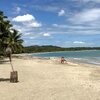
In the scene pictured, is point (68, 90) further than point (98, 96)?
Yes

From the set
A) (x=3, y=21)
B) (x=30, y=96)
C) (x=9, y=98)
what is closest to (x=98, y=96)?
(x=30, y=96)

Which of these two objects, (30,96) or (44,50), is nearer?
(30,96)

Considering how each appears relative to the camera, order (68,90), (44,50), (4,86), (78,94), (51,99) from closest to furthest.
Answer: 1. (51,99)
2. (78,94)
3. (68,90)
4. (4,86)
5. (44,50)

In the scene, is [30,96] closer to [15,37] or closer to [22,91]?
[22,91]

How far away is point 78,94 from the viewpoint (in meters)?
13.8

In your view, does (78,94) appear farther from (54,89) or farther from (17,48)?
(17,48)

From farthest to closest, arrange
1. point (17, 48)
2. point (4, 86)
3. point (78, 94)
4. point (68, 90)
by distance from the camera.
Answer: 1. point (17, 48)
2. point (4, 86)
3. point (68, 90)
4. point (78, 94)

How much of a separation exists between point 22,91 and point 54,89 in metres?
1.71

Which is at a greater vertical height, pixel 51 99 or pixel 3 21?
pixel 3 21

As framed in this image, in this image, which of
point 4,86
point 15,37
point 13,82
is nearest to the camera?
point 4,86

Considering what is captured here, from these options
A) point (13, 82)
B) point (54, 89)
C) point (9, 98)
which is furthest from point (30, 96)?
point (13, 82)

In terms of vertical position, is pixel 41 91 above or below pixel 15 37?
below

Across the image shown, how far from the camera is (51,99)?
12656 millimetres

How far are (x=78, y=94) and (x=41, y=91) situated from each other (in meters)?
1.92
